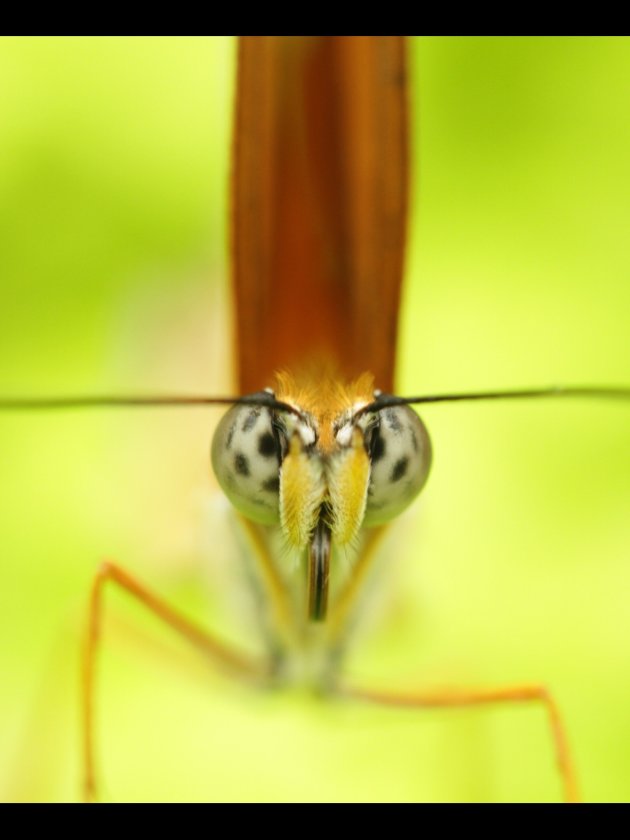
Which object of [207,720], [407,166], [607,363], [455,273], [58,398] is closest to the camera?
[58,398]

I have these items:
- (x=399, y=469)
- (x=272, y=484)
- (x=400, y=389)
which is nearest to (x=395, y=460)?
(x=399, y=469)

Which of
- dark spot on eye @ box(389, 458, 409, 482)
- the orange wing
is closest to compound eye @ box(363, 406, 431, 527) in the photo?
dark spot on eye @ box(389, 458, 409, 482)

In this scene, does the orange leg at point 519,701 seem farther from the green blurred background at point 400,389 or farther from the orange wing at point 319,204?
the orange wing at point 319,204

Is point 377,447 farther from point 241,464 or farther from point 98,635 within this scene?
point 98,635

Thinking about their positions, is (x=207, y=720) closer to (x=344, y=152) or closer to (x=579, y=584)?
(x=579, y=584)

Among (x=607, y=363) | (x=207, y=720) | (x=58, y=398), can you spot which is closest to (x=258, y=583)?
(x=207, y=720)

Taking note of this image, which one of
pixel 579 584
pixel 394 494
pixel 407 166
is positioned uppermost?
pixel 407 166

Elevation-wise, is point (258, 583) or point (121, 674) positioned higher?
point (258, 583)
